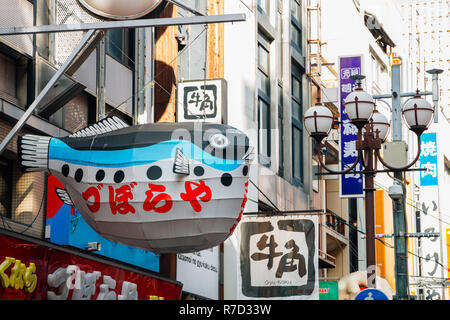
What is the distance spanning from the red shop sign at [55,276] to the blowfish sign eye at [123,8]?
11.8 feet

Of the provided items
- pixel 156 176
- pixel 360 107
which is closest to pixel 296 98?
pixel 360 107

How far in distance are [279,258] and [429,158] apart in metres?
40.0

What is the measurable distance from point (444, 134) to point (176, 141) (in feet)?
205

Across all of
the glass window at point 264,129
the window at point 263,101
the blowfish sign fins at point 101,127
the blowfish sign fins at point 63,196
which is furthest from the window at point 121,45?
the glass window at point 264,129

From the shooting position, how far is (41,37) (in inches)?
675

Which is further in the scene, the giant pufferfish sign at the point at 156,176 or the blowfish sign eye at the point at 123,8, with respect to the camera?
the giant pufferfish sign at the point at 156,176

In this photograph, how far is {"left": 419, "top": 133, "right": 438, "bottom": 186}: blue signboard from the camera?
5972 centimetres

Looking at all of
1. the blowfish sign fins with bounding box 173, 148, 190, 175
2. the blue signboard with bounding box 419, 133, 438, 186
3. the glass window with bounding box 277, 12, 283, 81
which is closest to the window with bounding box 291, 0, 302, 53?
the glass window with bounding box 277, 12, 283, 81

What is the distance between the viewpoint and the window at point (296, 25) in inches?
1438

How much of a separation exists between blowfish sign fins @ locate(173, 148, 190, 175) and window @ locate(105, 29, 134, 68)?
19.1ft

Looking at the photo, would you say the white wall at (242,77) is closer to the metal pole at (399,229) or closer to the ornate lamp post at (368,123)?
the metal pole at (399,229)

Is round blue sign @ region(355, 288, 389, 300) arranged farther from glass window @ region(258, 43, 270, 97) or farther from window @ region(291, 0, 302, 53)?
window @ region(291, 0, 302, 53)

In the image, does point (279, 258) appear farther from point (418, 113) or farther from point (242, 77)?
point (242, 77)
